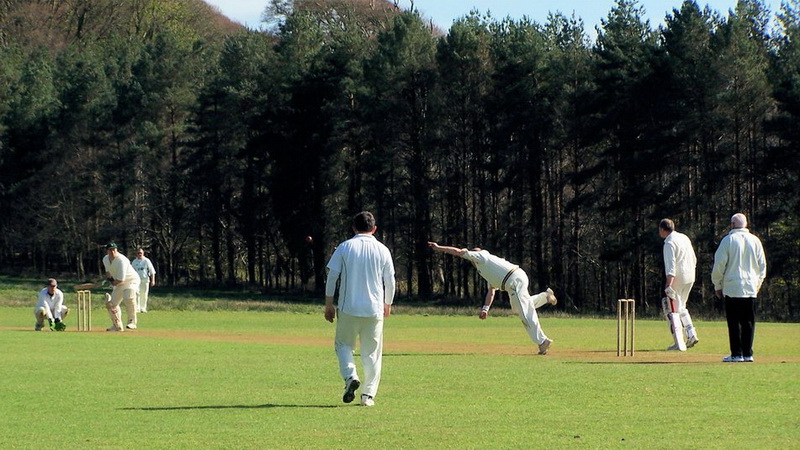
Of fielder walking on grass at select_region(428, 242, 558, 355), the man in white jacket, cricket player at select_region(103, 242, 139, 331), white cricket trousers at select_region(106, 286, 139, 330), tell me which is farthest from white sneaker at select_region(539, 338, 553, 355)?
white cricket trousers at select_region(106, 286, 139, 330)

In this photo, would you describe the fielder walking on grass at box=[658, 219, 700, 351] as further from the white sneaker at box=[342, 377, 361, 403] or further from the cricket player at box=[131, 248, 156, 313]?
the cricket player at box=[131, 248, 156, 313]

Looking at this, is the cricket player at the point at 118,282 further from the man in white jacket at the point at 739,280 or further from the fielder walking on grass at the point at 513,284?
the man in white jacket at the point at 739,280

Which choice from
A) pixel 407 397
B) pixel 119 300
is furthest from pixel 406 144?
pixel 407 397

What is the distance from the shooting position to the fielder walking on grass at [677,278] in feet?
63.7

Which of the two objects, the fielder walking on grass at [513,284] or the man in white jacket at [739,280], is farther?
the fielder walking on grass at [513,284]

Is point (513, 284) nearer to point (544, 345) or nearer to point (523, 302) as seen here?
point (523, 302)

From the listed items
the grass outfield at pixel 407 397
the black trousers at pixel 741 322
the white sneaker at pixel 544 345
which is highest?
the black trousers at pixel 741 322

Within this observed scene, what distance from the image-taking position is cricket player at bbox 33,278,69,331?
1169 inches

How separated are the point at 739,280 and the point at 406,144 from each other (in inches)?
2033

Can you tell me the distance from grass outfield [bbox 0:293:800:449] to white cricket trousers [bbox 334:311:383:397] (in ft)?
1.27

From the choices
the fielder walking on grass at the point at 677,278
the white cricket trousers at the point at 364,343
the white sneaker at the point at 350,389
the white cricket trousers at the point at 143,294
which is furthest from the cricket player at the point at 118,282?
the white sneaker at the point at 350,389

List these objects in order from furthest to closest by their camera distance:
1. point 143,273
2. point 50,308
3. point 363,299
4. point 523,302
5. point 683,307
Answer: point 143,273, point 50,308, point 683,307, point 523,302, point 363,299

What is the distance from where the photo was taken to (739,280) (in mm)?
16922

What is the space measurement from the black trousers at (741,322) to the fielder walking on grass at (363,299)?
6149 millimetres
